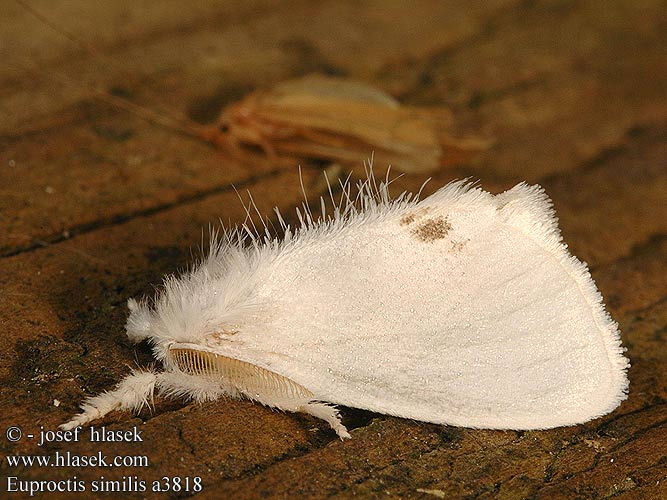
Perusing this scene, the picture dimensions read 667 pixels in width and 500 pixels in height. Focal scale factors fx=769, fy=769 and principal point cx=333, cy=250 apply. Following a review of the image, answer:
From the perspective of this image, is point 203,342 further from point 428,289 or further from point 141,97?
point 141,97

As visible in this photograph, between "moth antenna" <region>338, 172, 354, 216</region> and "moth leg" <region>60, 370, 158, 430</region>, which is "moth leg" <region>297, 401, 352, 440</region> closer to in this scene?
"moth leg" <region>60, 370, 158, 430</region>

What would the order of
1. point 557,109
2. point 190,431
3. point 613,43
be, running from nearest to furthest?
point 190,431
point 557,109
point 613,43

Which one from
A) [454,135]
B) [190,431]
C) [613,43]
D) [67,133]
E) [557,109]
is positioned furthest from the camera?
[613,43]

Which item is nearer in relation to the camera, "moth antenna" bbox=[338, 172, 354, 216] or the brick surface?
the brick surface

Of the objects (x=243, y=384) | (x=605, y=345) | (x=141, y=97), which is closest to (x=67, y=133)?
(x=141, y=97)

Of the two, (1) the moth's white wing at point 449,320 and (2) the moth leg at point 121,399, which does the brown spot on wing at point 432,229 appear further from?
(2) the moth leg at point 121,399

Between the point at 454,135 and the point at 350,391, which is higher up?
the point at 454,135

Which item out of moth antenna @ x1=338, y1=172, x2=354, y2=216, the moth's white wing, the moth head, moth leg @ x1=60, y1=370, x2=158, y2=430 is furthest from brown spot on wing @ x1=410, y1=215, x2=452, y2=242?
moth leg @ x1=60, y1=370, x2=158, y2=430
